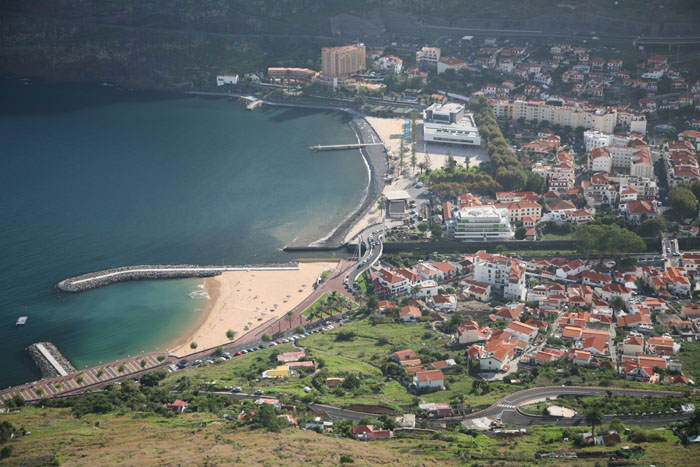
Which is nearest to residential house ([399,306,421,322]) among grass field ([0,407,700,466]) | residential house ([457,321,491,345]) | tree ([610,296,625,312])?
residential house ([457,321,491,345])

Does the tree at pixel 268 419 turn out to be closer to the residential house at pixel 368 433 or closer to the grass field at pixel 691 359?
the residential house at pixel 368 433

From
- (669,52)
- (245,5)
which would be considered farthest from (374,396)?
(245,5)

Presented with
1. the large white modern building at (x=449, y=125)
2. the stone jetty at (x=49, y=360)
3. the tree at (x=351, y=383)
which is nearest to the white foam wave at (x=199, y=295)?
the stone jetty at (x=49, y=360)

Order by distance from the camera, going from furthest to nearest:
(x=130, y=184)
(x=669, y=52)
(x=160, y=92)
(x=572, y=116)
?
(x=160, y=92) → (x=669, y=52) → (x=572, y=116) → (x=130, y=184)

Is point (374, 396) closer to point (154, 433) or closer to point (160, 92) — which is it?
point (154, 433)

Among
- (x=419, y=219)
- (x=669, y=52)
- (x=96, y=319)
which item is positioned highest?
(x=669, y=52)
